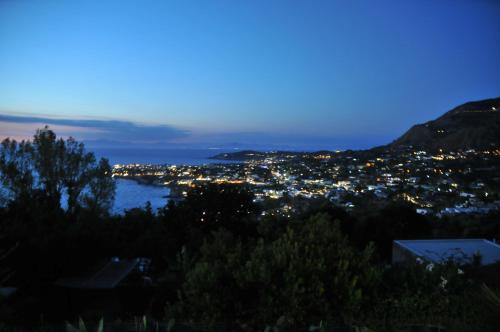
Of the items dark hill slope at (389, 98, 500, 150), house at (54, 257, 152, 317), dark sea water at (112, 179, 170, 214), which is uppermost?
dark hill slope at (389, 98, 500, 150)

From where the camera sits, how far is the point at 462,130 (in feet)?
105

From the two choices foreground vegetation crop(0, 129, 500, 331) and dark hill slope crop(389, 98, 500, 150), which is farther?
dark hill slope crop(389, 98, 500, 150)

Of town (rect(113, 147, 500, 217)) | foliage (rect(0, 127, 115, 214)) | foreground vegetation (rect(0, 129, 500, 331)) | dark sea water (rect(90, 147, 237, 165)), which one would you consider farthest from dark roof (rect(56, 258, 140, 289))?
dark sea water (rect(90, 147, 237, 165))

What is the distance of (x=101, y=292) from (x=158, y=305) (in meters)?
2.04

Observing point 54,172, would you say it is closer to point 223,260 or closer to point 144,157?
point 223,260

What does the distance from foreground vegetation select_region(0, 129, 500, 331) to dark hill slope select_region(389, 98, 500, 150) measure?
15.5 metres

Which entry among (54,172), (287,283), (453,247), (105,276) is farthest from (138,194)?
(287,283)

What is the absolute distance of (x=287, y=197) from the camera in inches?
862

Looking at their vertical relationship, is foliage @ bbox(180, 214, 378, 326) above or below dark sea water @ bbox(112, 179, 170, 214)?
above

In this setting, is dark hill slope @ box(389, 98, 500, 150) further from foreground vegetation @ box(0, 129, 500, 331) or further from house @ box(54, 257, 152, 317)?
house @ box(54, 257, 152, 317)

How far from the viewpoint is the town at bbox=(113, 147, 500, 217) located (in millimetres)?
19672

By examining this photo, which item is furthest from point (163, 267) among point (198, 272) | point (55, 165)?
point (198, 272)

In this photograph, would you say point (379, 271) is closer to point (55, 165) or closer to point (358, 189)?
point (55, 165)

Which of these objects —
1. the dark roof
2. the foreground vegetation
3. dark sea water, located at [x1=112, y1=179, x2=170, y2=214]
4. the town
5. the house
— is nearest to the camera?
the foreground vegetation
